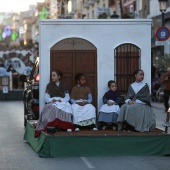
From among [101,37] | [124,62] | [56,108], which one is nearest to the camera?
[56,108]

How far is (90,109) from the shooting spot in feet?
47.0

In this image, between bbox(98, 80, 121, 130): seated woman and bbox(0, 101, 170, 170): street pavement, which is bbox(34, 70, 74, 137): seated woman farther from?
bbox(98, 80, 121, 130): seated woman

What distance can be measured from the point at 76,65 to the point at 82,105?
4.08ft

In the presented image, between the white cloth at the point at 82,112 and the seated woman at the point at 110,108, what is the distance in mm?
362

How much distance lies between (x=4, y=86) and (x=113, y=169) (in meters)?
24.1

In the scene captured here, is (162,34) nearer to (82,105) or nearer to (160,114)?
(160,114)

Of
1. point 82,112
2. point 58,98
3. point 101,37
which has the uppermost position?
point 101,37

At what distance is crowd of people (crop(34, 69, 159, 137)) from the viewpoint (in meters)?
13.7

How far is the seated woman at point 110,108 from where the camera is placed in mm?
14531

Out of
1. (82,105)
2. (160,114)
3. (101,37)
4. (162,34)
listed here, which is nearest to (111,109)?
(82,105)

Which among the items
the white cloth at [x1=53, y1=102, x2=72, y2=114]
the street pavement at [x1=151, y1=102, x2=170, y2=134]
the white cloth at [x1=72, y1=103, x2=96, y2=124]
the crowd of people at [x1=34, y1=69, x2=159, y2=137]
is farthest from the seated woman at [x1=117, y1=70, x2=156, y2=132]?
the street pavement at [x1=151, y1=102, x2=170, y2=134]

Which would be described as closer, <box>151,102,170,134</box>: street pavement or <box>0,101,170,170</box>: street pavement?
<box>0,101,170,170</box>: street pavement

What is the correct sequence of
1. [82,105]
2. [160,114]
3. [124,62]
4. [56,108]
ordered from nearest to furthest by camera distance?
[56,108] → [82,105] → [124,62] → [160,114]

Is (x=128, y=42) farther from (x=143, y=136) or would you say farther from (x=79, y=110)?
(x=143, y=136)
